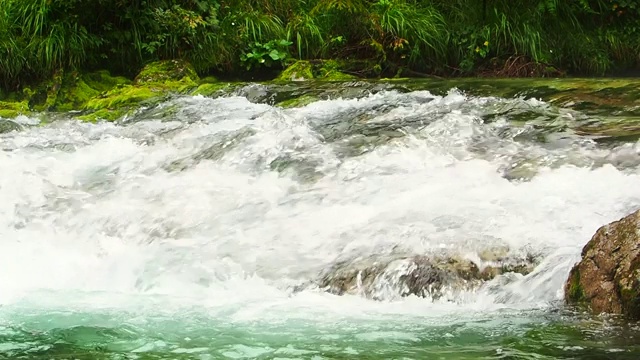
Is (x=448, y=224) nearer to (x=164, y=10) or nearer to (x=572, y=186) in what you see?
(x=572, y=186)

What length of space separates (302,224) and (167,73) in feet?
16.4

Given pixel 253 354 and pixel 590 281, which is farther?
pixel 590 281

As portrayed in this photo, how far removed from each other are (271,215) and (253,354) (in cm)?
169

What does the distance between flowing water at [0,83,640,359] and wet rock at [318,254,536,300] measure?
37 millimetres

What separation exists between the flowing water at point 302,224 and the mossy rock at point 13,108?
1.06m

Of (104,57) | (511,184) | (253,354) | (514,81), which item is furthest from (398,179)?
(104,57)

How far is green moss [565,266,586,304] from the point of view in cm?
296

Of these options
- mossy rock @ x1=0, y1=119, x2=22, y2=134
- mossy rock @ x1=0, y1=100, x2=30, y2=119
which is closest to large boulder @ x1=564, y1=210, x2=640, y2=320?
mossy rock @ x1=0, y1=119, x2=22, y2=134

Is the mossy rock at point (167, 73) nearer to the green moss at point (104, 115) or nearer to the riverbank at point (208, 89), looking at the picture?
the riverbank at point (208, 89)

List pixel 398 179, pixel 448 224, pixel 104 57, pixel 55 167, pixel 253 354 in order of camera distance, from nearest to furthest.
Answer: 1. pixel 253 354
2. pixel 448 224
3. pixel 398 179
4. pixel 55 167
5. pixel 104 57

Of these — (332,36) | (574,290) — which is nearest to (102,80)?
(332,36)

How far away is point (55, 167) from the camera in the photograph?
5445 millimetres

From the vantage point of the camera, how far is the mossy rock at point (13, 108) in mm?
7550

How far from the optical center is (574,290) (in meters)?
3.00
